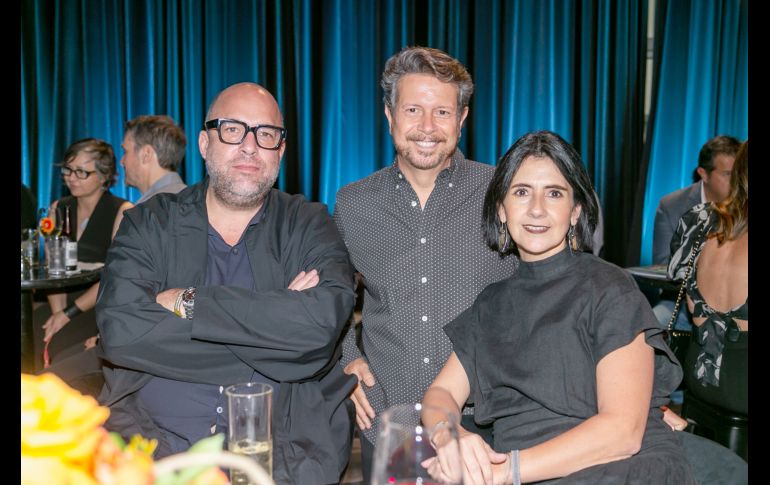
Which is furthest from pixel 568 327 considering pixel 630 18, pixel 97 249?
pixel 630 18

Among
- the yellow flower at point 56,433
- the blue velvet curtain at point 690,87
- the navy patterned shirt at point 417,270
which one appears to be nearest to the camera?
the yellow flower at point 56,433

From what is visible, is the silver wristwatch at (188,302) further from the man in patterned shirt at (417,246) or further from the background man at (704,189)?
the background man at (704,189)

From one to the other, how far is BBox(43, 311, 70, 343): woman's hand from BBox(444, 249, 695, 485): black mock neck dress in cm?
313

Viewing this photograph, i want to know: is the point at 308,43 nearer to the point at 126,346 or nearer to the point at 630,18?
the point at 630,18

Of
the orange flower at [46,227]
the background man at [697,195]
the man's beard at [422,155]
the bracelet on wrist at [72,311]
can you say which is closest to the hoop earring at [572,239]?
the man's beard at [422,155]

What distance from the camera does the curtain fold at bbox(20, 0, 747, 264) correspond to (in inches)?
239

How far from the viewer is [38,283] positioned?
3520 millimetres

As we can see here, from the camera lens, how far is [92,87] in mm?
6156

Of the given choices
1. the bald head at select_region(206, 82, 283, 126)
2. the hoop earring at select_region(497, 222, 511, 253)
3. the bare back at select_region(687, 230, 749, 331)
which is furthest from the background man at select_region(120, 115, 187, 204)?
the bare back at select_region(687, 230, 749, 331)

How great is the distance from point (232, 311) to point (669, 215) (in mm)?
3981

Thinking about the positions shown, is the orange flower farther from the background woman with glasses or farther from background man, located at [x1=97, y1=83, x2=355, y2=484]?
background man, located at [x1=97, y1=83, x2=355, y2=484]

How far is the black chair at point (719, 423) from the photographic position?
2.40m

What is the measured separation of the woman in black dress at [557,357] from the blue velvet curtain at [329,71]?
4411 millimetres

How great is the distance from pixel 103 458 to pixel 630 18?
6426 mm
